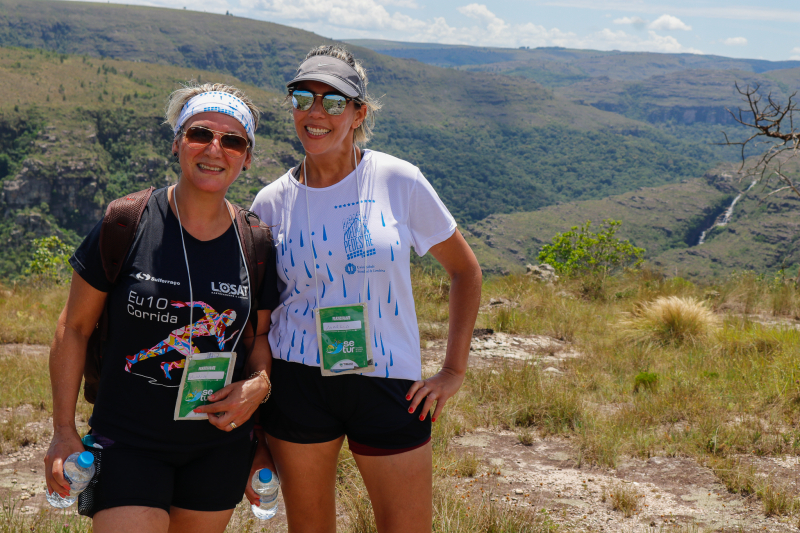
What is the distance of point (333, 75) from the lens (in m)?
1.73

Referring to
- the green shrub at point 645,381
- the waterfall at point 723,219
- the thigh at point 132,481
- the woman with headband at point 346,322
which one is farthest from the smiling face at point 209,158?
the waterfall at point 723,219

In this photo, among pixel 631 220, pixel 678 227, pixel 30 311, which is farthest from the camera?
pixel 631 220

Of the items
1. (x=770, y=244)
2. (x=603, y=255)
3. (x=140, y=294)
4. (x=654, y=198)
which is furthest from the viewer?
(x=654, y=198)

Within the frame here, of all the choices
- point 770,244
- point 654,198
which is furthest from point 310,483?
point 654,198

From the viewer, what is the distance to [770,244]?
9894 centimetres

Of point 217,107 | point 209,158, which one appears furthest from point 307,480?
point 217,107

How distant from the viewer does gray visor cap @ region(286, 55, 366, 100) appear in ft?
5.59

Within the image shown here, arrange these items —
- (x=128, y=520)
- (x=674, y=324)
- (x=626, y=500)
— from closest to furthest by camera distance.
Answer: (x=128, y=520) < (x=626, y=500) < (x=674, y=324)

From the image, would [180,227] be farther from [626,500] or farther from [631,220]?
[631,220]

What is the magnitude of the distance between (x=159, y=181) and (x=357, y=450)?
9985 cm

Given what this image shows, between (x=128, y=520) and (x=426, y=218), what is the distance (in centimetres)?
114

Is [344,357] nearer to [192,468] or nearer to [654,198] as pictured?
[192,468]

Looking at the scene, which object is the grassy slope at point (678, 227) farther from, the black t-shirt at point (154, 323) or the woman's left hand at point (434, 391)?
the black t-shirt at point (154, 323)

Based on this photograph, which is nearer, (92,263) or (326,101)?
(92,263)
